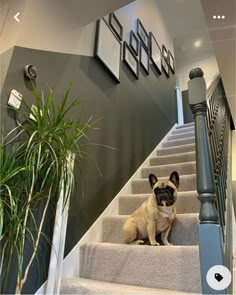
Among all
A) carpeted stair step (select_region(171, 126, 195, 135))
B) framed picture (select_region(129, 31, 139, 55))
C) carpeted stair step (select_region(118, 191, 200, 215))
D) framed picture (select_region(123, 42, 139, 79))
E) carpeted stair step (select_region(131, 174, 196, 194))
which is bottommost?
carpeted stair step (select_region(118, 191, 200, 215))

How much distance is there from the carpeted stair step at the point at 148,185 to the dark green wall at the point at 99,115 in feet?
0.50

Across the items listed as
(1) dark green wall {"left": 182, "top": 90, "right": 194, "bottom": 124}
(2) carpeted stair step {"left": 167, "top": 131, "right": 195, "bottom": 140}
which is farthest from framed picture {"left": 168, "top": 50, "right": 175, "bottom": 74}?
(2) carpeted stair step {"left": 167, "top": 131, "right": 195, "bottom": 140}

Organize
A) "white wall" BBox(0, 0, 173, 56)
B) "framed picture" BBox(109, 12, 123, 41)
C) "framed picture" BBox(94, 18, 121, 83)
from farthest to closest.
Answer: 1. "framed picture" BBox(109, 12, 123, 41)
2. "framed picture" BBox(94, 18, 121, 83)
3. "white wall" BBox(0, 0, 173, 56)

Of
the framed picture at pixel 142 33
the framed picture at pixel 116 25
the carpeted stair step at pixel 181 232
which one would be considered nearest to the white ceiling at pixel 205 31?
the framed picture at pixel 142 33

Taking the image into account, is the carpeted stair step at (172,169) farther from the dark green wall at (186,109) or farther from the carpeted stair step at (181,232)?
the dark green wall at (186,109)

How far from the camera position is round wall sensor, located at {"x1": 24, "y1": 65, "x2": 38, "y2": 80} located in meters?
1.69

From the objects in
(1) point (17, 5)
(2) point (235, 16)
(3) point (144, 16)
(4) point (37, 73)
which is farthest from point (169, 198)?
(3) point (144, 16)

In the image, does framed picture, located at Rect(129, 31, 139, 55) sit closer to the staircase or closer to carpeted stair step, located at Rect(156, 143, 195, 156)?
carpeted stair step, located at Rect(156, 143, 195, 156)

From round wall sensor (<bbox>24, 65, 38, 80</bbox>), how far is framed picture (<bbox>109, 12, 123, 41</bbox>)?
5.12 ft

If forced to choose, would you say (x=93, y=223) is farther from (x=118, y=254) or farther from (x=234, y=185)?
(x=234, y=185)

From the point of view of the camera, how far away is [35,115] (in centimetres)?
149

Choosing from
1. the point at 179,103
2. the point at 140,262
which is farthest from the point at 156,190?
the point at 179,103

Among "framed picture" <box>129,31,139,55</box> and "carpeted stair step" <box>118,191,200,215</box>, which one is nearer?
"carpeted stair step" <box>118,191,200,215</box>

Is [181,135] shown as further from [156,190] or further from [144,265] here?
[144,265]
